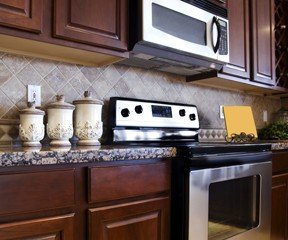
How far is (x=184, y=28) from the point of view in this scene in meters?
1.60

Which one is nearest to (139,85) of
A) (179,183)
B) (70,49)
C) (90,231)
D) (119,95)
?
(119,95)

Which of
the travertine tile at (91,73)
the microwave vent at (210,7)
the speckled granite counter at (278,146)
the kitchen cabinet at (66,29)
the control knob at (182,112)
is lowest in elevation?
the speckled granite counter at (278,146)

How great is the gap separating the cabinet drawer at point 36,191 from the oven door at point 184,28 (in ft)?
2.58

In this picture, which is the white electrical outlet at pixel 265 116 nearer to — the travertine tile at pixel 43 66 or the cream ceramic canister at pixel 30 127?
the travertine tile at pixel 43 66

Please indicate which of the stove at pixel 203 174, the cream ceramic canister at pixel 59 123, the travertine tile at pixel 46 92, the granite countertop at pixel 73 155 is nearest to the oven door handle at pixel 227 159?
the stove at pixel 203 174

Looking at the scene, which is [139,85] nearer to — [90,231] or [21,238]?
[90,231]

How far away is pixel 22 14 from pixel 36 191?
2.19 ft

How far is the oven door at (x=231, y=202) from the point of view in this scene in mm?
1197

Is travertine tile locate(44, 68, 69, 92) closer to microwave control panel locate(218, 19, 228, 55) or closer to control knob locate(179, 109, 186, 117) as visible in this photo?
control knob locate(179, 109, 186, 117)

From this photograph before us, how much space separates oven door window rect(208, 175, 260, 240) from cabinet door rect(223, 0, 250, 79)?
2.60 ft

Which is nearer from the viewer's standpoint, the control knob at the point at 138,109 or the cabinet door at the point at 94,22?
the cabinet door at the point at 94,22

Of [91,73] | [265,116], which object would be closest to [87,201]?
[91,73]

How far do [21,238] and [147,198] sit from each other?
0.47 meters

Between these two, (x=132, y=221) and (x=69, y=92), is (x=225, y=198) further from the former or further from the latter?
(x=69, y=92)
